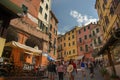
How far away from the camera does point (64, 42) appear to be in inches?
2253

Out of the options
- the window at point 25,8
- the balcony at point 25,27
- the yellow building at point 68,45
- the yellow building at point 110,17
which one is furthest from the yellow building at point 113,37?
the yellow building at point 68,45

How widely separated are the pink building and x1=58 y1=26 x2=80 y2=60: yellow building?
2.34 meters

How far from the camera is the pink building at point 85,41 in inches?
1776

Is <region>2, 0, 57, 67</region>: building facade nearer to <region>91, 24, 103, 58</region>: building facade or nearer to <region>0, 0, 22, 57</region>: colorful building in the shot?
<region>0, 0, 22, 57</region>: colorful building

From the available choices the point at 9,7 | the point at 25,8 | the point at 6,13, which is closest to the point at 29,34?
the point at 25,8

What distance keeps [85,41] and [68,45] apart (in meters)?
9.43

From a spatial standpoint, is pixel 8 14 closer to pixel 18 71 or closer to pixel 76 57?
pixel 18 71

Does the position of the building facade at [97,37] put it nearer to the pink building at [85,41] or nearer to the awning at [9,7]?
the pink building at [85,41]

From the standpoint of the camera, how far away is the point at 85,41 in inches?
1871

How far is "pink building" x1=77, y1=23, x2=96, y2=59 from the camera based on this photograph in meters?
45.1

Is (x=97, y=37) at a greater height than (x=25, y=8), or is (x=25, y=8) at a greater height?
(x=97, y=37)

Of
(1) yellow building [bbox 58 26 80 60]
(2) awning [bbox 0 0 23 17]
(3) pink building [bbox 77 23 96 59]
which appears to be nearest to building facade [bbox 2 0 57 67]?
(2) awning [bbox 0 0 23 17]

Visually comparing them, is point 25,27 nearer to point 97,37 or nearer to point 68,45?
point 97,37

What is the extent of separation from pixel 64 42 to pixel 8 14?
165 ft
